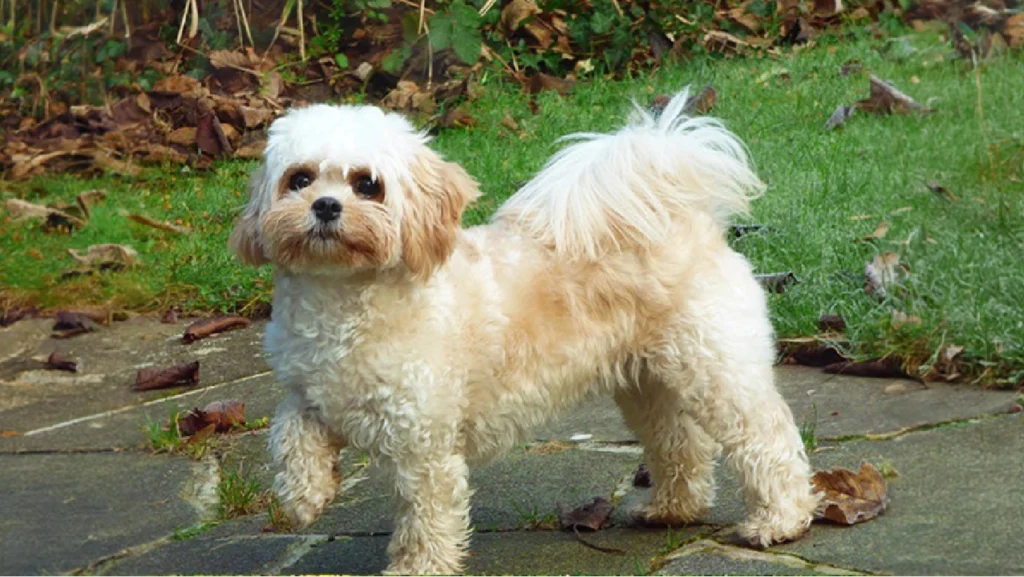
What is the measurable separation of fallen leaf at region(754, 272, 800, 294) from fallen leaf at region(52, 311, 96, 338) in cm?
286

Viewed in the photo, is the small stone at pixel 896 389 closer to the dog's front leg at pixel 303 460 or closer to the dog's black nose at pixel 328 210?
the dog's front leg at pixel 303 460

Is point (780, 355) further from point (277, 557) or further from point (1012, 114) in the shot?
point (1012, 114)

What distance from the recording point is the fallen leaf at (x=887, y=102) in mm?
7801

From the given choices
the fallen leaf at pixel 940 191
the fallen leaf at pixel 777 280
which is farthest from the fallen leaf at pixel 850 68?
the fallen leaf at pixel 777 280

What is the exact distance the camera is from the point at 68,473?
5055 mm

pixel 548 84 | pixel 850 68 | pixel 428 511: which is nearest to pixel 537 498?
pixel 428 511

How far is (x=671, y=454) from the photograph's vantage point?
4367mm

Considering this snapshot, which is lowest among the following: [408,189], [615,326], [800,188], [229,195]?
[229,195]

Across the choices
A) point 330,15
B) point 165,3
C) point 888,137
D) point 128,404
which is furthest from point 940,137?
point 165,3

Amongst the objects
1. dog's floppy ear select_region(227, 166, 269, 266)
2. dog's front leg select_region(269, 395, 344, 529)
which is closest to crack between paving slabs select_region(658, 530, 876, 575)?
dog's front leg select_region(269, 395, 344, 529)

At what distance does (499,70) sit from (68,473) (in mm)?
5206

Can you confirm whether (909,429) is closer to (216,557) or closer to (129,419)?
(216,557)

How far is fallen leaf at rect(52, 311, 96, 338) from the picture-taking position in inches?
263

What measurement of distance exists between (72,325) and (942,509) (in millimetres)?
4046
